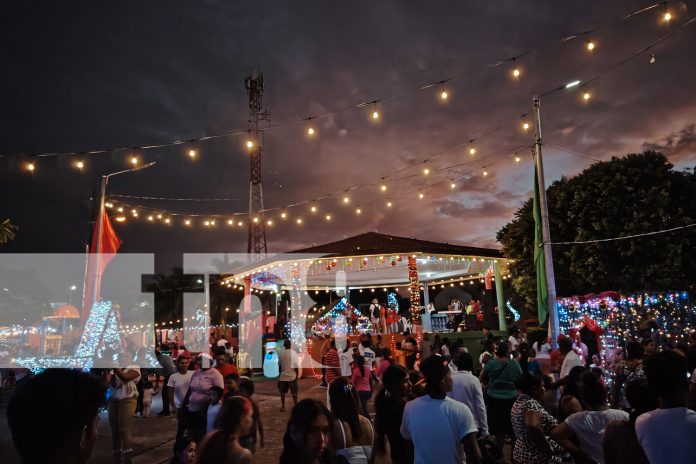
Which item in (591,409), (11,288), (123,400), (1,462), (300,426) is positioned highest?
(11,288)

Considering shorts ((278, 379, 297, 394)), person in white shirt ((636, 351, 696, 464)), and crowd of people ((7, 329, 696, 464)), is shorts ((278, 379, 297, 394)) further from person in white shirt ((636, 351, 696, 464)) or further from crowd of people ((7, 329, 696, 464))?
person in white shirt ((636, 351, 696, 464))

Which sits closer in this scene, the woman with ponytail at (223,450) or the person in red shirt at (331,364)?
the woman with ponytail at (223,450)

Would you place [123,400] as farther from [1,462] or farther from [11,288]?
[11,288]

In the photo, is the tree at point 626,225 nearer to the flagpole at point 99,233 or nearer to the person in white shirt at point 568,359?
the person in white shirt at point 568,359

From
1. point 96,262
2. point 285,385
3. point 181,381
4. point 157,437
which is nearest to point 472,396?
point 181,381

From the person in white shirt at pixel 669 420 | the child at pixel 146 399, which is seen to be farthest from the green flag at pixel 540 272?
the child at pixel 146 399

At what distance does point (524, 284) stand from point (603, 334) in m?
6.92

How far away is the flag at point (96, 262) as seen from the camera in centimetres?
1277

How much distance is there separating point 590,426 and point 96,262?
1270cm

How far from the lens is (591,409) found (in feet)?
12.7

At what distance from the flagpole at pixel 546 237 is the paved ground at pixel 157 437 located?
267 inches

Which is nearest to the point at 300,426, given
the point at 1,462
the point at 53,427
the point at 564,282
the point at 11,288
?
the point at 53,427

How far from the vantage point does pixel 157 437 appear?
10156 mm

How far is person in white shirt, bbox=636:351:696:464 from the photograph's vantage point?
2.76m
